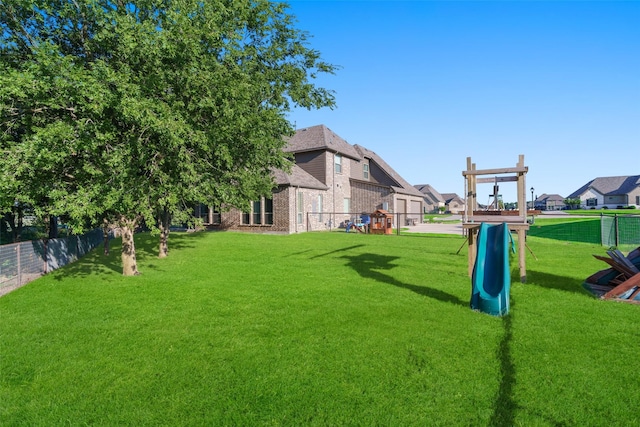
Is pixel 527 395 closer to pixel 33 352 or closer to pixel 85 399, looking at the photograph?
pixel 85 399

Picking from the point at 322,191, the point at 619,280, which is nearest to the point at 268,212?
the point at 322,191

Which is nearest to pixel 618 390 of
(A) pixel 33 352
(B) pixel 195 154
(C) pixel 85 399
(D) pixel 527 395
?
(D) pixel 527 395

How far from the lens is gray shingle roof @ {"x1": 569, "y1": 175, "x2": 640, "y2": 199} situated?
74525 mm

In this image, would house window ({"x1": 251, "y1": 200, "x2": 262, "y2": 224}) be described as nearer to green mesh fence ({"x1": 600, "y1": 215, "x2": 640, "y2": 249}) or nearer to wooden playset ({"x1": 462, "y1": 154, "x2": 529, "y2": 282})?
wooden playset ({"x1": 462, "y1": 154, "x2": 529, "y2": 282})

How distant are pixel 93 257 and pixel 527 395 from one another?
607 inches

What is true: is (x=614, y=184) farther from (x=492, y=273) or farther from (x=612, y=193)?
(x=492, y=273)

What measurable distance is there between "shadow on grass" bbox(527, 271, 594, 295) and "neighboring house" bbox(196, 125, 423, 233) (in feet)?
52.4

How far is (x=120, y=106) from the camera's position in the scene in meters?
7.23

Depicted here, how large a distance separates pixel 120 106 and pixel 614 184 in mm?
100962

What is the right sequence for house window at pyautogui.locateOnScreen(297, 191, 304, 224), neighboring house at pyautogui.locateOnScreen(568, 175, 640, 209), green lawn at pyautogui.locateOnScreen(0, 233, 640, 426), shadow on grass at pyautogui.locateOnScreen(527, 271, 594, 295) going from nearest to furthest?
green lawn at pyautogui.locateOnScreen(0, 233, 640, 426), shadow on grass at pyautogui.locateOnScreen(527, 271, 594, 295), house window at pyautogui.locateOnScreen(297, 191, 304, 224), neighboring house at pyautogui.locateOnScreen(568, 175, 640, 209)

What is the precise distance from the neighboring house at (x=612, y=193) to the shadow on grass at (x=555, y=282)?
85.6 meters

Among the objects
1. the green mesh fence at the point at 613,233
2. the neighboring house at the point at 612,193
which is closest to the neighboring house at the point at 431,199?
the neighboring house at the point at 612,193

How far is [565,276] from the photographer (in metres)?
9.24

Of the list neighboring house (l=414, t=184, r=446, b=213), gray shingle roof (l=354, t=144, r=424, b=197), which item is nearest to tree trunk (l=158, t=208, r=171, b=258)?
gray shingle roof (l=354, t=144, r=424, b=197)
